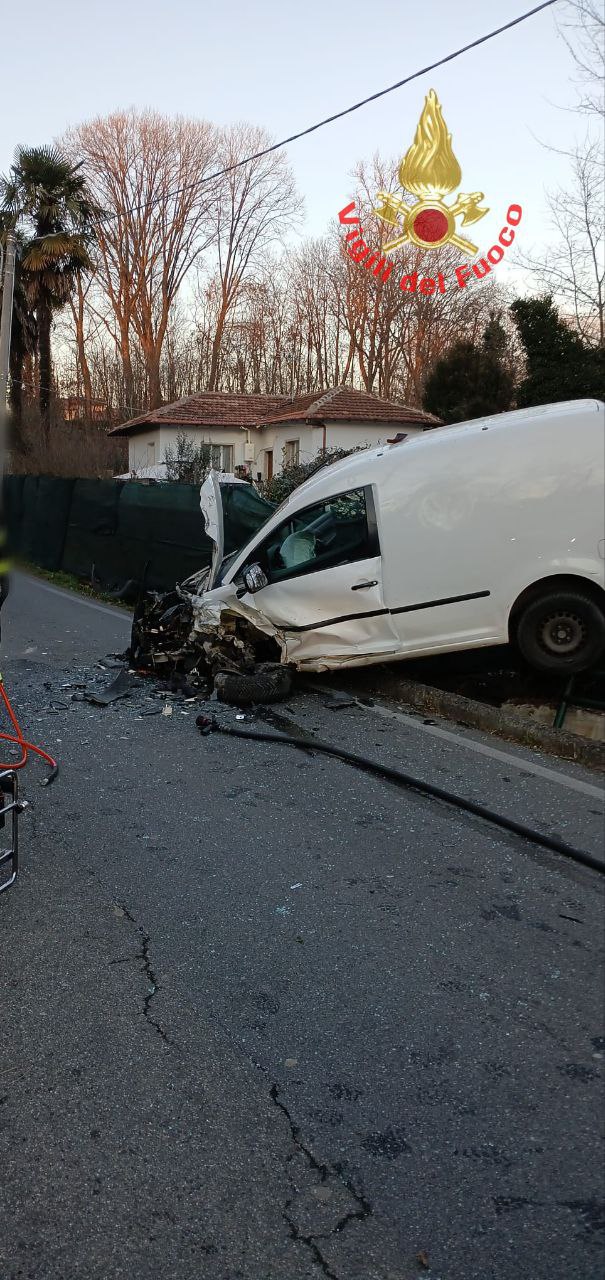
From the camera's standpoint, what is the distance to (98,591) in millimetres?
15438

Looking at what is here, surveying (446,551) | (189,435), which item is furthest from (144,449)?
(446,551)

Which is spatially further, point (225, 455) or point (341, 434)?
point (225, 455)

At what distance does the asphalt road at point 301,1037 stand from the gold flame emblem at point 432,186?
10.1 meters

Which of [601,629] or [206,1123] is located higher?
[601,629]

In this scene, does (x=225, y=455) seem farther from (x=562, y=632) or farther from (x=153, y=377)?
A: (x=562, y=632)

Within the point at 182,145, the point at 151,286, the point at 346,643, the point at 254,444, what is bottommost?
the point at 346,643

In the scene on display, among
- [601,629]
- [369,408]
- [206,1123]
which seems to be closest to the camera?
[206,1123]

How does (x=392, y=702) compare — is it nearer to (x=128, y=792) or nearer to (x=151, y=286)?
(x=128, y=792)

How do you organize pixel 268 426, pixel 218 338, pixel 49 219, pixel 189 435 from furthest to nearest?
pixel 218 338
pixel 189 435
pixel 268 426
pixel 49 219

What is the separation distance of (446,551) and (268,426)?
27577mm

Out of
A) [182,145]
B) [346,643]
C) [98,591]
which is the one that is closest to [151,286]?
[182,145]

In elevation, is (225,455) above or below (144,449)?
below

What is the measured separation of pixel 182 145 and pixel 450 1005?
169ft

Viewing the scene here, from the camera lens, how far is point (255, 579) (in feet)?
24.8
